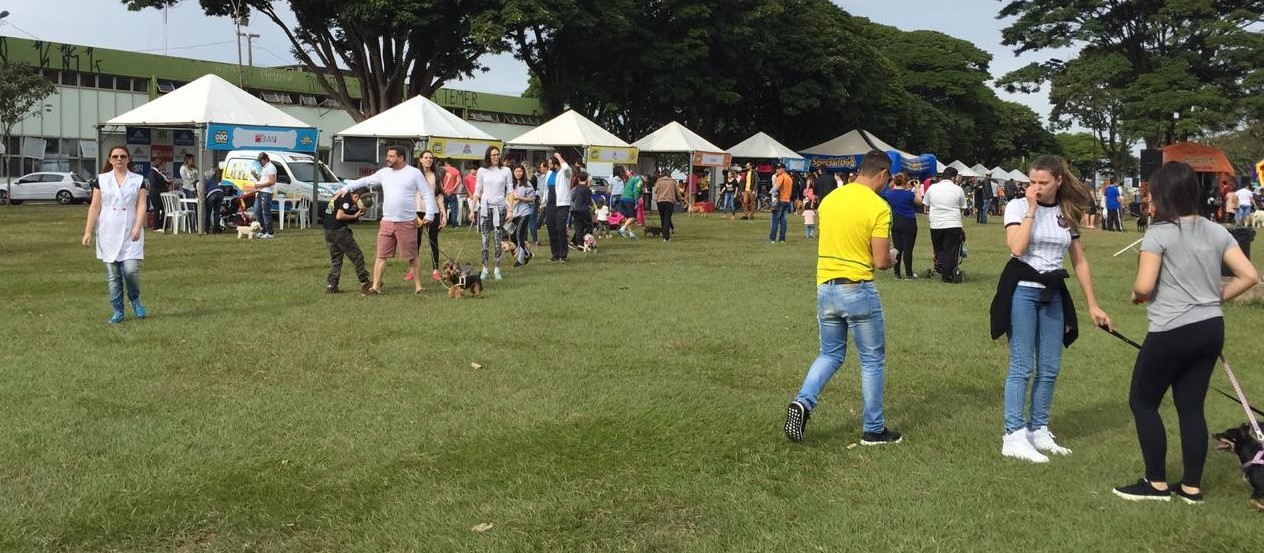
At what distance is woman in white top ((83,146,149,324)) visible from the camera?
947cm

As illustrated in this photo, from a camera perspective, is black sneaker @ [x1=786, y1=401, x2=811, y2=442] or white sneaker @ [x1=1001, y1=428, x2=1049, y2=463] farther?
black sneaker @ [x1=786, y1=401, x2=811, y2=442]

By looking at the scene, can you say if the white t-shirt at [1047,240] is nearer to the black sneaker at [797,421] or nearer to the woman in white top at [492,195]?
the black sneaker at [797,421]

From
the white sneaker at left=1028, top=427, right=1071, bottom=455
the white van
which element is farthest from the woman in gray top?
the white van

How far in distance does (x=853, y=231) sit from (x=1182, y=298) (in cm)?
161

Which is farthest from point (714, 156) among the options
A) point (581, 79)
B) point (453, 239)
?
point (453, 239)

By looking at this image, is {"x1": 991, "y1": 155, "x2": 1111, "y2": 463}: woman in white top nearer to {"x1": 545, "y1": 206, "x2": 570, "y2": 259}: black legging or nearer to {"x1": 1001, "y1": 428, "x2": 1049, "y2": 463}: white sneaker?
{"x1": 1001, "y1": 428, "x2": 1049, "y2": 463}: white sneaker

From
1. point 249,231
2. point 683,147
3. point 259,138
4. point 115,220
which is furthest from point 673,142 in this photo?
point 115,220

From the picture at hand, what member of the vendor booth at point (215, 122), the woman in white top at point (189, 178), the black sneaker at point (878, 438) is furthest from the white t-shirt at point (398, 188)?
the woman in white top at point (189, 178)

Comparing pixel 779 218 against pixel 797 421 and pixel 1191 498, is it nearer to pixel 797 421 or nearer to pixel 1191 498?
pixel 797 421

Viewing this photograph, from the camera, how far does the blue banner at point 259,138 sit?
20.9 m

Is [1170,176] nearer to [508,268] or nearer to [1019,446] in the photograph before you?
[1019,446]

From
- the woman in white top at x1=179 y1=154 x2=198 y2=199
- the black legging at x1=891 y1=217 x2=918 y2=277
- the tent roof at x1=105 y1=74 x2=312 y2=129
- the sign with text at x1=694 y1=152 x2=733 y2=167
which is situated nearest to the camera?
the black legging at x1=891 y1=217 x2=918 y2=277

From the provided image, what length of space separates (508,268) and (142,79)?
3729cm

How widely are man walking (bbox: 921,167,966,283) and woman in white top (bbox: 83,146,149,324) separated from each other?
9639 mm
